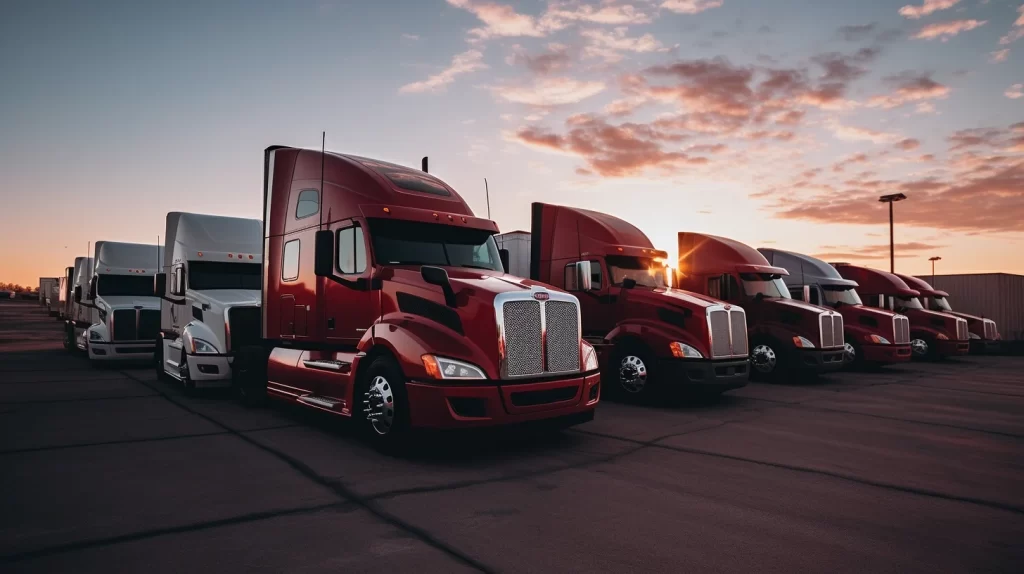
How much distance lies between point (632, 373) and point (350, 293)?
5.31 metres

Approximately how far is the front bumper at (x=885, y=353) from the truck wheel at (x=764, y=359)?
450 centimetres

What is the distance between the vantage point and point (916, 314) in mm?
21344

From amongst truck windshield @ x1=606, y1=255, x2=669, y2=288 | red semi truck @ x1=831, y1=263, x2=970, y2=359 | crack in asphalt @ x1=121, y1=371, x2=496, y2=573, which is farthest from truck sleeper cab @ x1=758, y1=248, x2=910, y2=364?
crack in asphalt @ x1=121, y1=371, x2=496, y2=573

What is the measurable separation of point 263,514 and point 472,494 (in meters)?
1.62

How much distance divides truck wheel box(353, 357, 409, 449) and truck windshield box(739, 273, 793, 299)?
9609mm

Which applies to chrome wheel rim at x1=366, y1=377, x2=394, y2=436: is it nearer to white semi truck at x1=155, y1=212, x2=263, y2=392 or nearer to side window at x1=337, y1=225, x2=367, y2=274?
side window at x1=337, y1=225, x2=367, y2=274

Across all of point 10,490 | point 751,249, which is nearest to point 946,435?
point 751,249

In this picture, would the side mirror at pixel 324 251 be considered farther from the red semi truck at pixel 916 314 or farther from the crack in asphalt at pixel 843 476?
the red semi truck at pixel 916 314

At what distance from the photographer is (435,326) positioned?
20.6 ft

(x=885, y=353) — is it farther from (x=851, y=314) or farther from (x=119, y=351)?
(x=119, y=351)

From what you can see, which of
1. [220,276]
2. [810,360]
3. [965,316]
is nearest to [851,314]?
[810,360]

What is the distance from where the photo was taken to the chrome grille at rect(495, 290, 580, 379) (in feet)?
20.4

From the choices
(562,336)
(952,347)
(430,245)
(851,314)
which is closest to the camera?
(562,336)

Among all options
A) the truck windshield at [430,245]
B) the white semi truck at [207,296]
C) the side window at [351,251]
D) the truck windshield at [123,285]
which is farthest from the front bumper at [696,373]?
the truck windshield at [123,285]
